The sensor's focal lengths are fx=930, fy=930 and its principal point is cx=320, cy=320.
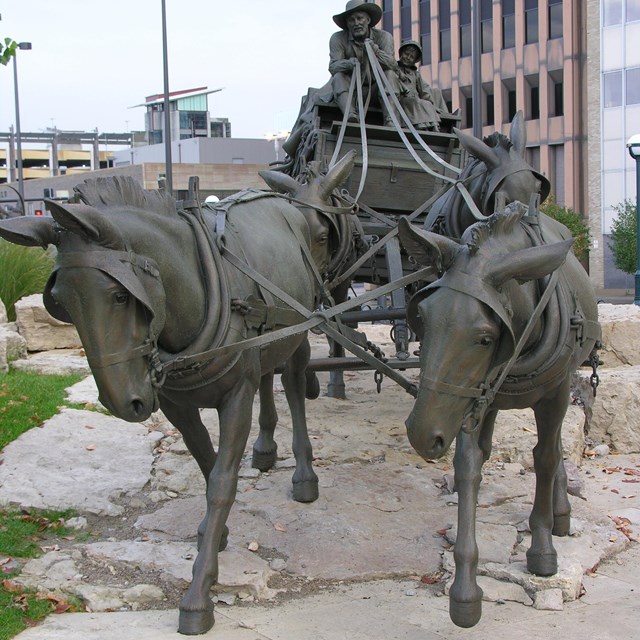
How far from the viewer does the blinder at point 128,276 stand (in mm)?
4094

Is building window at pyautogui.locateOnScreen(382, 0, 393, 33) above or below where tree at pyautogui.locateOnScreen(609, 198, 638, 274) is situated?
above

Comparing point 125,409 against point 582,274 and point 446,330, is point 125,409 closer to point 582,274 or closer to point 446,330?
point 446,330

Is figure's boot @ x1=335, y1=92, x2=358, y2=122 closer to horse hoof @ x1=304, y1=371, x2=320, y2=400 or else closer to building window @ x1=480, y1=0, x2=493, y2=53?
horse hoof @ x1=304, y1=371, x2=320, y2=400

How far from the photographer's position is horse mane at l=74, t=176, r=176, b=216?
441 cm

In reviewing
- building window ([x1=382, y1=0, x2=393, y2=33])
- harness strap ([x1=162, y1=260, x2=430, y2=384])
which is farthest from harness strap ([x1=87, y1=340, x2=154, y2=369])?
building window ([x1=382, y1=0, x2=393, y2=33])

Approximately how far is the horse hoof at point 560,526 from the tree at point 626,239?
2781 cm

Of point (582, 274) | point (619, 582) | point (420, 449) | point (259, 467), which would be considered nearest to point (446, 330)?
point (420, 449)

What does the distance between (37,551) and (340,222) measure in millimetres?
3034

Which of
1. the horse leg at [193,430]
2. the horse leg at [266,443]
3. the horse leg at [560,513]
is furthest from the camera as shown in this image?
the horse leg at [266,443]

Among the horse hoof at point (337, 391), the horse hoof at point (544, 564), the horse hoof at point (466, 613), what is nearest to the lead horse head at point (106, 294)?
the horse hoof at point (466, 613)

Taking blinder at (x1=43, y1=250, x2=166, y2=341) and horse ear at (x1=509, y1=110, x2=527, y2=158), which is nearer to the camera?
blinder at (x1=43, y1=250, x2=166, y2=341)

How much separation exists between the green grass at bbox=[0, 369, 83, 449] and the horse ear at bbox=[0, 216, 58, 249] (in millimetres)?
3452

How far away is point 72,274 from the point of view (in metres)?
4.09

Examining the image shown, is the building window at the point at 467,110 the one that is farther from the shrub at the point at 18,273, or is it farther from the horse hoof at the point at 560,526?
the horse hoof at the point at 560,526
